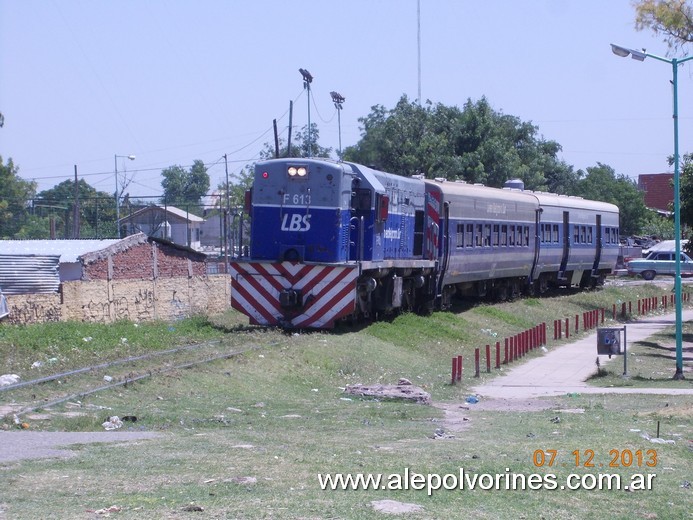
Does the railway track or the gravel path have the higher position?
the railway track

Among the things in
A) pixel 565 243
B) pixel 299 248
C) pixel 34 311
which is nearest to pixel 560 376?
pixel 299 248

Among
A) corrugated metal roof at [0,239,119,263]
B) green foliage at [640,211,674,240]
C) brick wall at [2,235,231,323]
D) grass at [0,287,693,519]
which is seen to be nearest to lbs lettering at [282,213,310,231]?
grass at [0,287,693,519]

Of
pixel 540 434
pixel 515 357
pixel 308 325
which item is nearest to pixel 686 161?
pixel 515 357

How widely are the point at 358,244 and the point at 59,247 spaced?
1424 cm

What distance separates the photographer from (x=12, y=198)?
220 ft

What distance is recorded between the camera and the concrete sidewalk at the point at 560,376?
61.5 ft

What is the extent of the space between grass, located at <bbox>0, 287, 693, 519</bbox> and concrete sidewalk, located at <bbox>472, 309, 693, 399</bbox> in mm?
745

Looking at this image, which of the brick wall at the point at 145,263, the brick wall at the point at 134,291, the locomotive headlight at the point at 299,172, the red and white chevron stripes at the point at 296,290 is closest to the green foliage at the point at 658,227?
the brick wall at the point at 145,263

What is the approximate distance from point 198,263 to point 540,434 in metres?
23.5

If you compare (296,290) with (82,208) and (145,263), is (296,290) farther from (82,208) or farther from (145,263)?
(82,208)

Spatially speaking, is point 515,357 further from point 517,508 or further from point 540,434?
point 517,508

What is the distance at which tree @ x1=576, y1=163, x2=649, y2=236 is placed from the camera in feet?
274

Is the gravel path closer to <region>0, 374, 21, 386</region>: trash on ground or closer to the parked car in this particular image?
<region>0, 374, 21, 386</region>: trash on ground

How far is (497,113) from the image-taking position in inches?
2662
